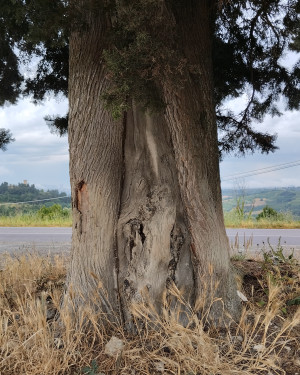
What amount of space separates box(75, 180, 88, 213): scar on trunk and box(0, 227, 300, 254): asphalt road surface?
16.4ft

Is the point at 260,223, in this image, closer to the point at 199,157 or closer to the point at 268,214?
the point at 268,214

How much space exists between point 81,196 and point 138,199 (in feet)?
1.71

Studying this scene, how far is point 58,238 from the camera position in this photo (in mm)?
10828

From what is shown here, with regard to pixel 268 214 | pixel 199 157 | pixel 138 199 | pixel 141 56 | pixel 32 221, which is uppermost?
pixel 141 56

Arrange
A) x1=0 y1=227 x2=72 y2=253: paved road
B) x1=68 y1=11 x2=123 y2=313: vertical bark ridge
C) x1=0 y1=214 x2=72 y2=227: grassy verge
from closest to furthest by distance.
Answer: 1. x1=68 y1=11 x2=123 y2=313: vertical bark ridge
2. x1=0 y1=227 x2=72 y2=253: paved road
3. x1=0 y1=214 x2=72 y2=227: grassy verge

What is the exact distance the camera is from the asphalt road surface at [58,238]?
947 cm

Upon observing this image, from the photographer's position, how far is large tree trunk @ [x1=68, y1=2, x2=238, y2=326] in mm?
4023

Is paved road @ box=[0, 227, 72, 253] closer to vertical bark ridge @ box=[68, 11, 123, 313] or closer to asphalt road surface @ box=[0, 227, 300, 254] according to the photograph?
asphalt road surface @ box=[0, 227, 300, 254]

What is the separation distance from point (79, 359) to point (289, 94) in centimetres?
483

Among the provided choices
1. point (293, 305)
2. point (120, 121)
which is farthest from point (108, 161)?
point (293, 305)

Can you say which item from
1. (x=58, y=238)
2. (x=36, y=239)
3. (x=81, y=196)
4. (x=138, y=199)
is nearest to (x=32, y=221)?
(x=36, y=239)

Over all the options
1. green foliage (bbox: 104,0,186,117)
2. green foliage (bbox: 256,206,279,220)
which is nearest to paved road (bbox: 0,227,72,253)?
green foliage (bbox: 256,206,279,220)

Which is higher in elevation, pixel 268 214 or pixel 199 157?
pixel 199 157

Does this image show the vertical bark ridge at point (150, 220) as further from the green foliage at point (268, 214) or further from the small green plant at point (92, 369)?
the green foliage at point (268, 214)
